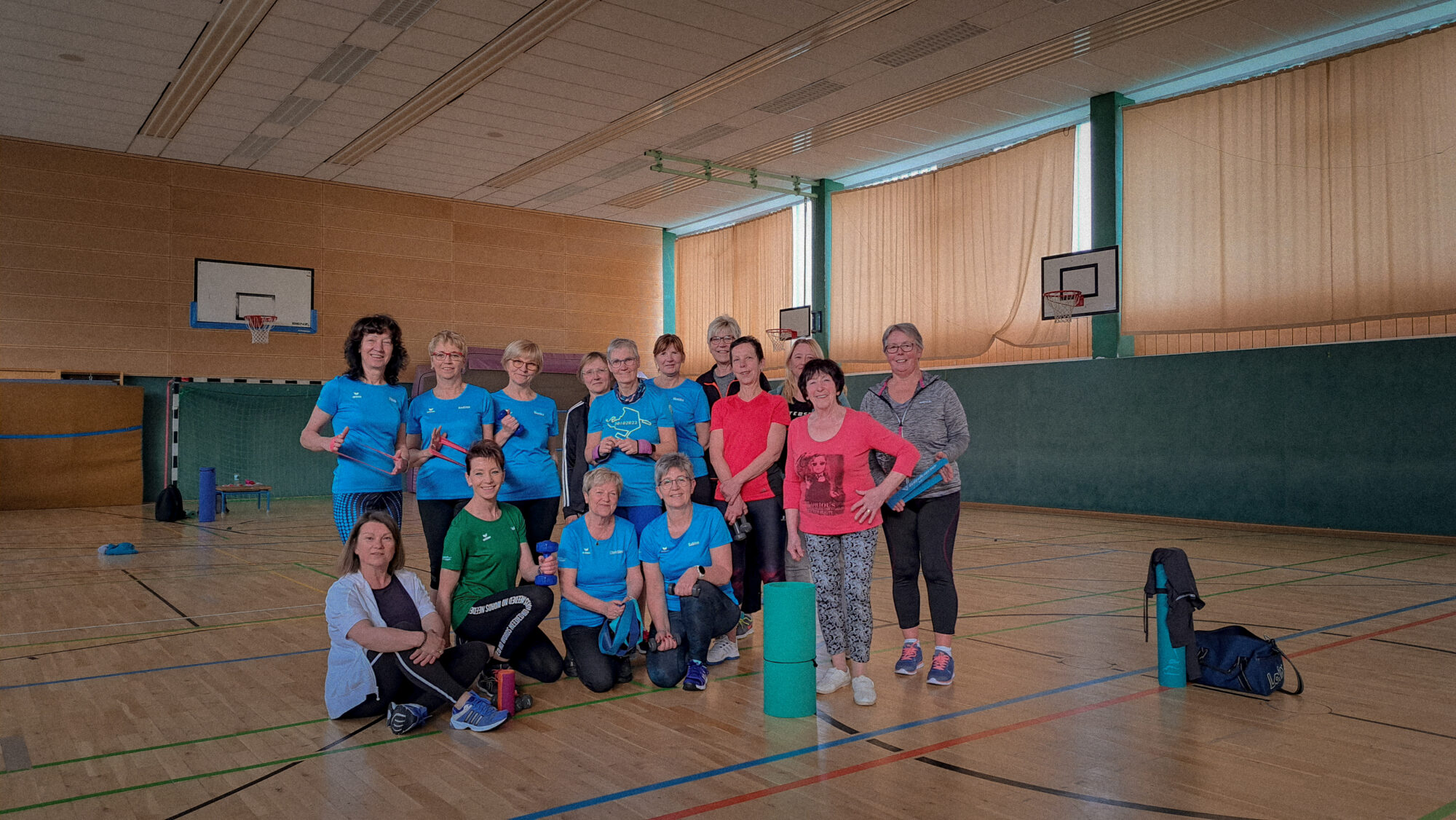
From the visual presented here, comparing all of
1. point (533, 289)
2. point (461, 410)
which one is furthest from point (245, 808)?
point (533, 289)

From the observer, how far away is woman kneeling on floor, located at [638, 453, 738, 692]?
3.92 metres

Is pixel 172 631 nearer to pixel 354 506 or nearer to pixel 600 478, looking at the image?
pixel 354 506

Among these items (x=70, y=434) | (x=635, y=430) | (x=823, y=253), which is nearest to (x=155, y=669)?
(x=635, y=430)

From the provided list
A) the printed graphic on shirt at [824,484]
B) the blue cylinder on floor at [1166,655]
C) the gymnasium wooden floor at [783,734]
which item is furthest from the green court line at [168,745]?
the blue cylinder on floor at [1166,655]

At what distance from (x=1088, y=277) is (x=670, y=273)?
9.15 metres

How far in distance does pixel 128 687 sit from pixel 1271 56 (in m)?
11.1

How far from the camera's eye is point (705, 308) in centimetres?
1742

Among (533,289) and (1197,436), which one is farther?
(533,289)

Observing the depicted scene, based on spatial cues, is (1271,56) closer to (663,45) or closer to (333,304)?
(663,45)

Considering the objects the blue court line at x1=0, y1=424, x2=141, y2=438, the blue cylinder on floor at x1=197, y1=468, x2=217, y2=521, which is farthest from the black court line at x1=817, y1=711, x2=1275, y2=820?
the blue court line at x1=0, y1=424, x2=141, y2=438

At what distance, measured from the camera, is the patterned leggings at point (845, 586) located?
147 inches

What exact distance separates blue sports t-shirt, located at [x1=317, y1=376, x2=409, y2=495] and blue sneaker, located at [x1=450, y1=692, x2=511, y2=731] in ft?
3.60

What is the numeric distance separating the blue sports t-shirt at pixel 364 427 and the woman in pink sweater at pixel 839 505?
1706 mm

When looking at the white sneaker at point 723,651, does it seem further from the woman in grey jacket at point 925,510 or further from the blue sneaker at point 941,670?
the blue sneaker at point 941,670
